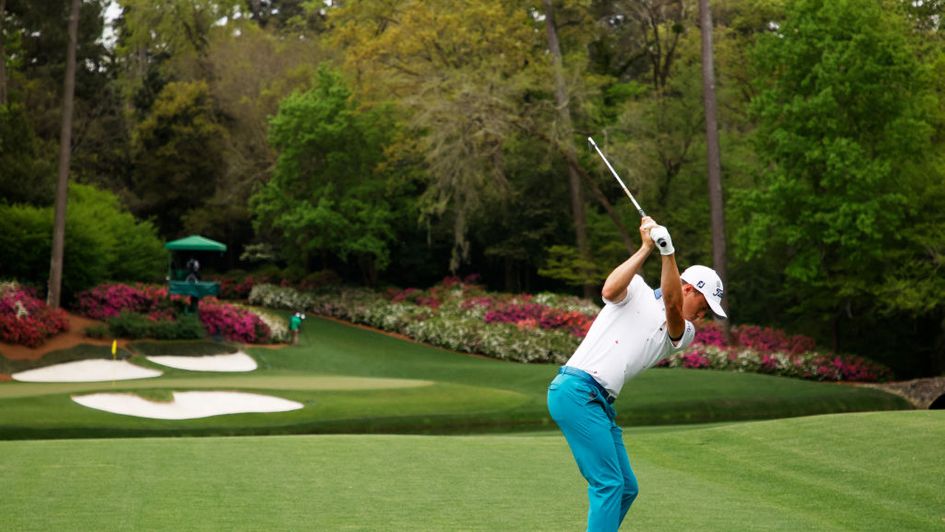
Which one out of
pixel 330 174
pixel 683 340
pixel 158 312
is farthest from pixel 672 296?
pixel 330 174

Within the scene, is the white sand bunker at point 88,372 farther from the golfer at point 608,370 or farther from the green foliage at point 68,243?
the golfer at point 608,370

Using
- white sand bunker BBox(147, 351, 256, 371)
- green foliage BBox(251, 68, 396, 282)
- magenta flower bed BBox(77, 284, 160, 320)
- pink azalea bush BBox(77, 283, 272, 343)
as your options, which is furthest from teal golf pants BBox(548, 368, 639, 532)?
green foliage BBox(251, 68, 396, 282)

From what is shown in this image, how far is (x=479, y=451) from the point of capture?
12.4 metres

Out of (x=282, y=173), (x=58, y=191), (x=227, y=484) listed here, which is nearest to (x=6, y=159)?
(x=58, y=191)

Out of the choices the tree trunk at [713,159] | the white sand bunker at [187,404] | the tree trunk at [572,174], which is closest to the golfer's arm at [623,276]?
the white sand bunker at [187,404]

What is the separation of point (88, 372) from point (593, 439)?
70.1 ft

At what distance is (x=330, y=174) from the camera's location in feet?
129

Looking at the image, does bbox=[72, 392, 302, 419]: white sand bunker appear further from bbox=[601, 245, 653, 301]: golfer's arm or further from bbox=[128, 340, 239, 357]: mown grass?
bbox=[601, 245, 653, 301]: golfer's arm

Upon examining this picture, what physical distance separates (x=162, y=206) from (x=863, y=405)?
3068 centimetres

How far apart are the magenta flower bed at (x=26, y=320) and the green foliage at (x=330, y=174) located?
12.0 m

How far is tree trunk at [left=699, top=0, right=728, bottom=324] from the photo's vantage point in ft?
101

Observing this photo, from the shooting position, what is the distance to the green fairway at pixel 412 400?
695 inches

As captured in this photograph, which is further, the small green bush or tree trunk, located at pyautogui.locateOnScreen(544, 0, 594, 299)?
tree trunk, located at pyautogui.locateOnScreen(544, 0, 594, 299)

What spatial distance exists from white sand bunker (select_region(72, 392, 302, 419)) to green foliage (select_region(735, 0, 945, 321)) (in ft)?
48.4
